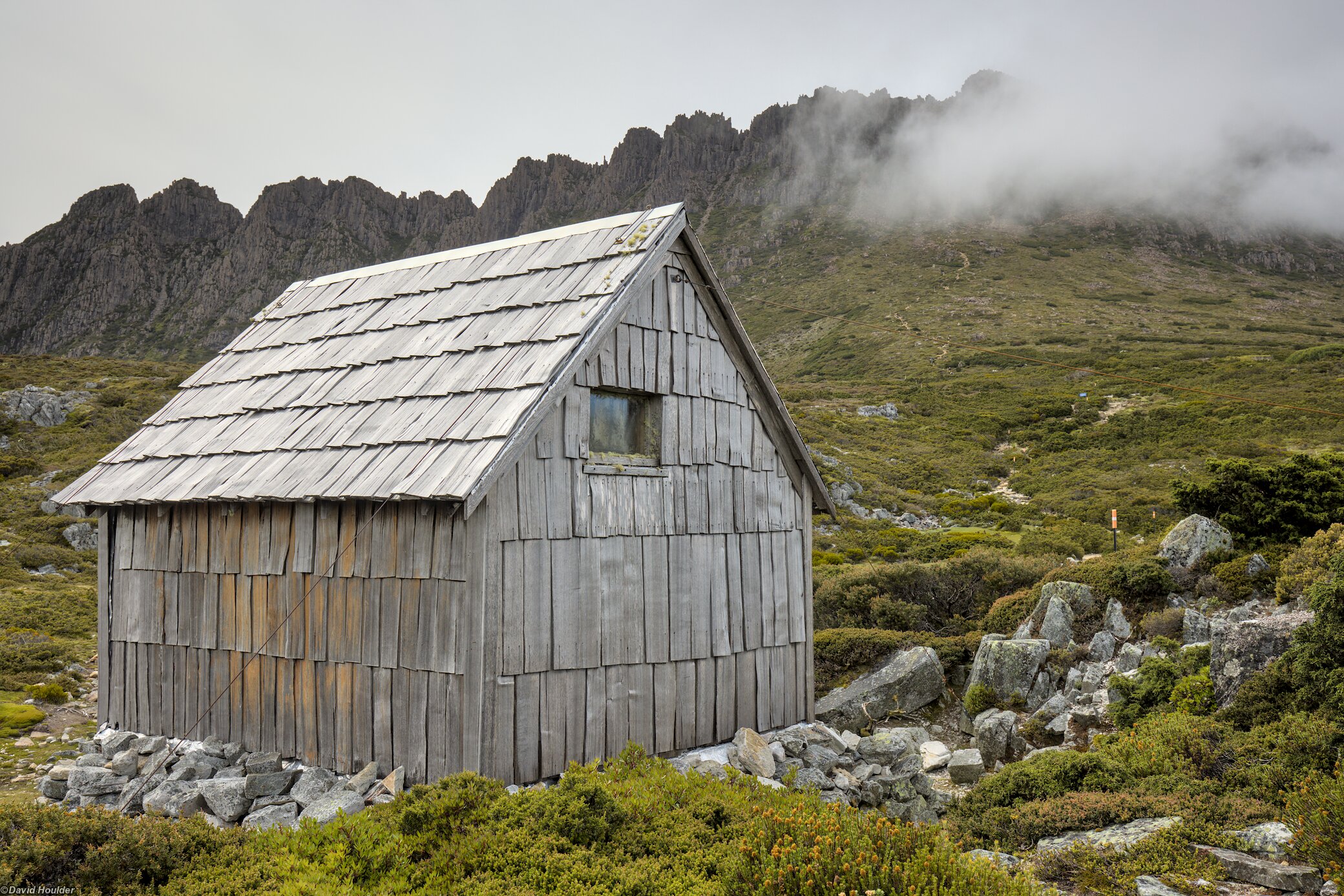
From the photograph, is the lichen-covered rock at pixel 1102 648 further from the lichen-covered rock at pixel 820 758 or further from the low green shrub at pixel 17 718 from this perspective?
the low green shrub at pixel 17 718

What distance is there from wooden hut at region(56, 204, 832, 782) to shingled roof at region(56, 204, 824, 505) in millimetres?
38

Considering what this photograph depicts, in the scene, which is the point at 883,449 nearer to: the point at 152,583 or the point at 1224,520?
the point at 1224,520

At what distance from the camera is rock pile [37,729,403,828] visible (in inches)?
298

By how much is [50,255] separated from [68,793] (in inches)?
6430

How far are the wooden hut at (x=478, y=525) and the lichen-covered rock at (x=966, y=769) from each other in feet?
7.75

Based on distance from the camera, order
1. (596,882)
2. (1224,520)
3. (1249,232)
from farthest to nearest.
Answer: (1249,232) < (1224,520) < (596,882)

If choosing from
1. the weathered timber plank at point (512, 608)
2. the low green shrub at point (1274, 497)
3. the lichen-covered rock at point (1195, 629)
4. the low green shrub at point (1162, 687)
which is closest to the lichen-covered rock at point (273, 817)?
the weathered timber plank at point (512, 608)

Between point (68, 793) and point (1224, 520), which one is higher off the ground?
point (1224, 520)

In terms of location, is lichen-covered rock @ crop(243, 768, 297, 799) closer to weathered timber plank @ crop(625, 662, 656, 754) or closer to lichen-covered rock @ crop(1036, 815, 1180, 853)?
weathered timber plank @ crop(625, 662, 656, 754)

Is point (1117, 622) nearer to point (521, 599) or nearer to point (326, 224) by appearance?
point (521, 599)

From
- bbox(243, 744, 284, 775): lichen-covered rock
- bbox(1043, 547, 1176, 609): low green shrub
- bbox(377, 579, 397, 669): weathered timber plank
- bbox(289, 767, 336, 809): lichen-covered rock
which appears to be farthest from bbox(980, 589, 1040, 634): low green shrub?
bbox(243, 744, 284, 775): lichen-covered rock

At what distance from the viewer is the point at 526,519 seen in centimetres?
791

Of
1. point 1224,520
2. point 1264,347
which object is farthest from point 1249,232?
point 1224,520

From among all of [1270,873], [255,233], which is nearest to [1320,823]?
[1270,873]
